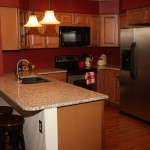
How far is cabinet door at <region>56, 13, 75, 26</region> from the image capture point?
5.29 meters

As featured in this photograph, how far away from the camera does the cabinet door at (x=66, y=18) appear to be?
5289mm

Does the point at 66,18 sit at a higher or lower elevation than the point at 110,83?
higher

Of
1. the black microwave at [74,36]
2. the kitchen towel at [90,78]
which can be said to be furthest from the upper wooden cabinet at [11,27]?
the kitchen towel at [90,78]

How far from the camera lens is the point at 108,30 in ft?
18.9

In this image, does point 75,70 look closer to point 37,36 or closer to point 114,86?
point 114,86

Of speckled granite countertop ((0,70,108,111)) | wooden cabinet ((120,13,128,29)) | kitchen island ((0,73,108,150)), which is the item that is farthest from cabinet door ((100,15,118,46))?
kitchen island ((0,73,108,150))

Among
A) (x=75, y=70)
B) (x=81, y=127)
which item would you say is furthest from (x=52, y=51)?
(x=81, y=127)

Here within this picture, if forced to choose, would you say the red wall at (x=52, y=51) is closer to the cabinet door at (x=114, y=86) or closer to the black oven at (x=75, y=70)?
the black oven at (x=75, y=70)

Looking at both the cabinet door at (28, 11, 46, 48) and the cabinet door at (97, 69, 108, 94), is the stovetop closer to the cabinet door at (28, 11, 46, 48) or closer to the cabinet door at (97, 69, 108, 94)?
the cabinet door at (97, 69, 108, 94)

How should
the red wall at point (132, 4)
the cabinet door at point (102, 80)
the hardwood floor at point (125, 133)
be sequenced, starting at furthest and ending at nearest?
1. the cabinet door at point (102, 80)
2. the red wall at point (132, 4)
3. the hardwood floor at point (125, 133)

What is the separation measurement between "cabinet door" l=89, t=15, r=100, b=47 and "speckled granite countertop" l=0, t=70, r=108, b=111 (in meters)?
2.56

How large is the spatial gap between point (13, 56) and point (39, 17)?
980 mm

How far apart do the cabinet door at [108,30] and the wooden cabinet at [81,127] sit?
10.5 feet

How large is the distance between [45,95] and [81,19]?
3.18 m
